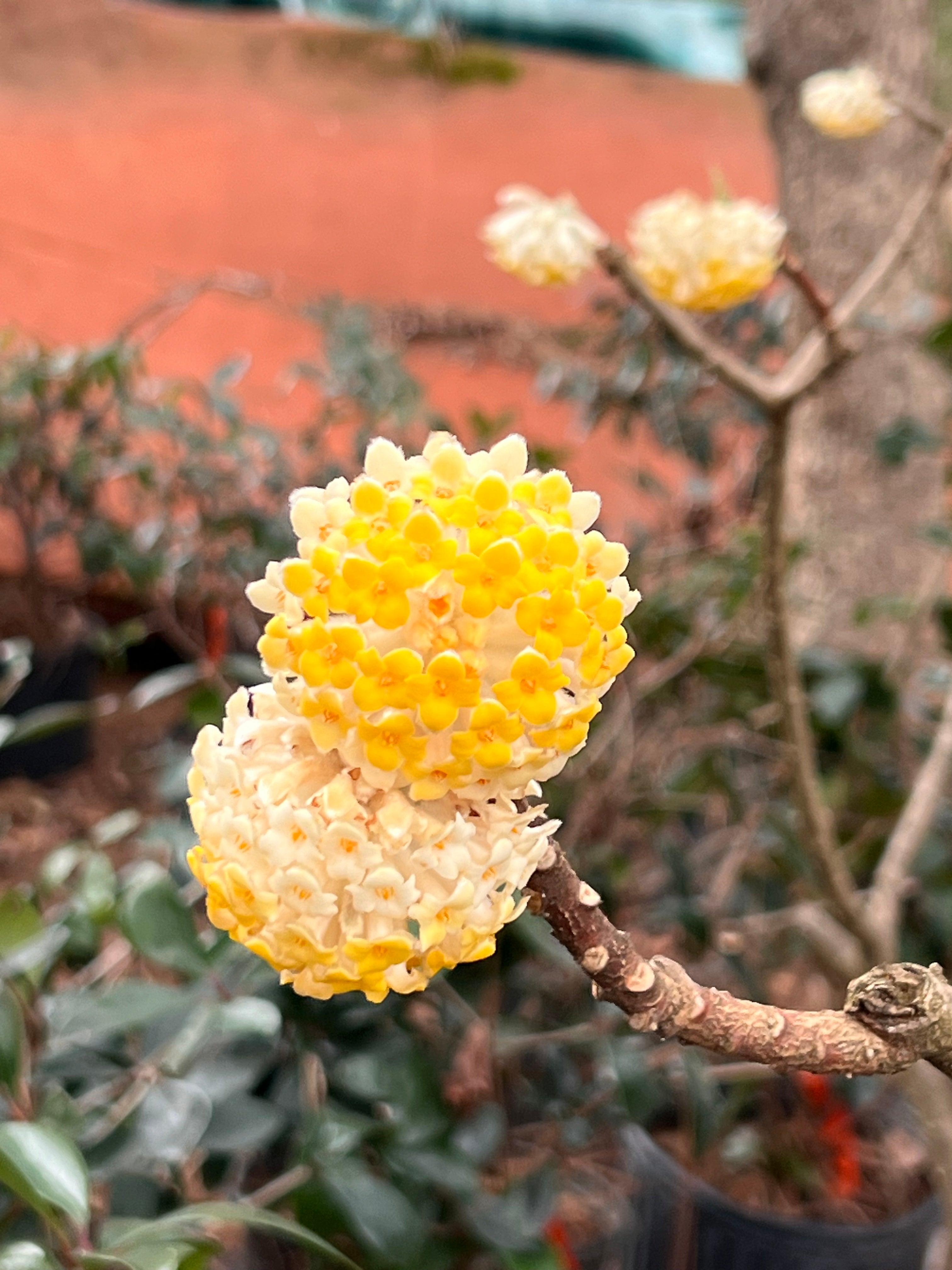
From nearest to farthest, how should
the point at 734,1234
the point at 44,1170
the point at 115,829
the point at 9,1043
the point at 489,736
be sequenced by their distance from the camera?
the point at 489,736 < the point at 44,1170 < the point at 9,1043 < the point at 115,829 < the point at 734,1234

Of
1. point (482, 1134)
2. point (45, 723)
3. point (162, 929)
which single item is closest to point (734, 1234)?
point (482, 1134)

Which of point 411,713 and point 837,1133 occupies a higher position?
point 411,713

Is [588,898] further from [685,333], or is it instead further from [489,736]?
[685,333]

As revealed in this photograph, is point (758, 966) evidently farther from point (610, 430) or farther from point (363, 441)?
point (610, 430)

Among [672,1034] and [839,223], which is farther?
[839,223]

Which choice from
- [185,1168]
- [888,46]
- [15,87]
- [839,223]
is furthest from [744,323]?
[15,87]

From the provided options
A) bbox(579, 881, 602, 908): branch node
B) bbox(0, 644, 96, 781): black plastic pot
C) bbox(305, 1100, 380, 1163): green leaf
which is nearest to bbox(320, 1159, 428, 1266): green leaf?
bbox(305, 1100, 380, 1163): green leaf

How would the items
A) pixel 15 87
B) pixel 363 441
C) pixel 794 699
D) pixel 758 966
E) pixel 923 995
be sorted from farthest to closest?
pixel 15 87
pixel 363 441
pixel 758 966
pixel 794 699
pixel 923 995
